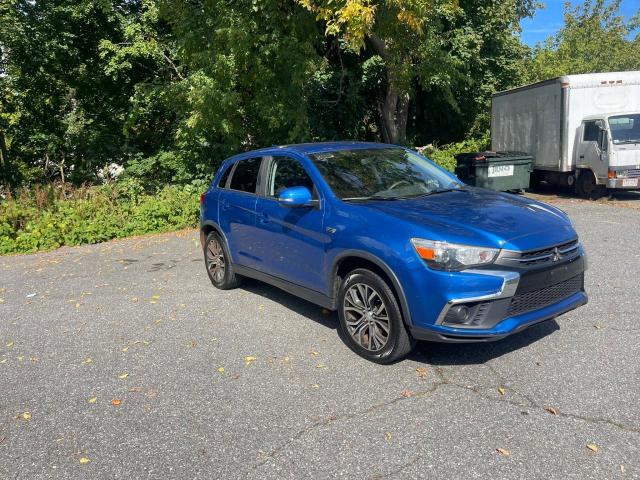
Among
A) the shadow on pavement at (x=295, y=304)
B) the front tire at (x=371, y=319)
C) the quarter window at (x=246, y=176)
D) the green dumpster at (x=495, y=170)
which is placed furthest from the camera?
the green dumpster at (x=495, y=170)

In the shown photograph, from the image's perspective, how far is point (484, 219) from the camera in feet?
13.4

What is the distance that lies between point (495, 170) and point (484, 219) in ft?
31.0

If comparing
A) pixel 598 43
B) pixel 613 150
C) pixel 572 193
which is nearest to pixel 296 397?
pixel 613 150

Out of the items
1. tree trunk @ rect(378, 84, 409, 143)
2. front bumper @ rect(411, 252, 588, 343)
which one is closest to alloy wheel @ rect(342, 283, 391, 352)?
front bumper @ rect(411, 252, 588, 343)

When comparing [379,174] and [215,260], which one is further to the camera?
[215,260]

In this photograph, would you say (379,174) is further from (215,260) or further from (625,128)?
(625,128)

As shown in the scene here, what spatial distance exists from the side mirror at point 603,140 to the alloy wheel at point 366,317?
9996 millimetres

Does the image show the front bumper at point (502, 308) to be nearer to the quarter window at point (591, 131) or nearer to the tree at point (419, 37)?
the tree at point (419, 37)

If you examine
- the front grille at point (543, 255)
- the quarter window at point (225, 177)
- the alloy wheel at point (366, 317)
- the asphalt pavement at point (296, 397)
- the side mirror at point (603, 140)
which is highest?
the side mirror at point (603, 140)

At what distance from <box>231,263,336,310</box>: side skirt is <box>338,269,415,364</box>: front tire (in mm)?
189

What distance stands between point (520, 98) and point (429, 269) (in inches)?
499

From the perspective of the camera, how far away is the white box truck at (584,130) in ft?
39.2

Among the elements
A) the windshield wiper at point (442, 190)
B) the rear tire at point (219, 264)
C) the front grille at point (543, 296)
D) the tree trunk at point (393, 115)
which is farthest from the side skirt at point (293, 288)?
the tree trunk at point (393, 115)

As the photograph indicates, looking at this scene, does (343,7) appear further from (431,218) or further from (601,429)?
(601,429)
